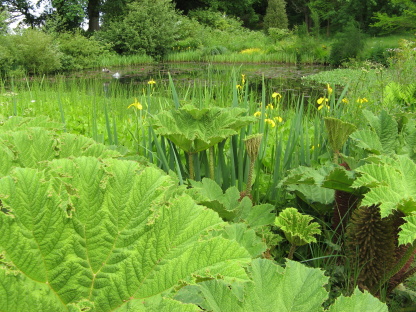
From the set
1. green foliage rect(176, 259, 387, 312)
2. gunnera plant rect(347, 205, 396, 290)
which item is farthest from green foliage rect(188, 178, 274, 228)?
green foliage rect(176, 259, 387, 312)

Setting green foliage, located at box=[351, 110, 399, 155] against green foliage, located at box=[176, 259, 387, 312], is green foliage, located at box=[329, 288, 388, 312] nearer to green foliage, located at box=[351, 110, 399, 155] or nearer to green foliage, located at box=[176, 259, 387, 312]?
green foliage, located at box=[176, 259, 387, 312]

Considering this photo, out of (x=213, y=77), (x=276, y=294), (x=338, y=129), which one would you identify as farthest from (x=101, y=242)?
(x=213, y=77)

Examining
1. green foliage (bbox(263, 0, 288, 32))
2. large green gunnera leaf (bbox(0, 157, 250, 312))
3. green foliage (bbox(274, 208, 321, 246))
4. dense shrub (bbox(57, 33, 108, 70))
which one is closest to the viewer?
large green gunnera leaf (bbox(0, 157, 250, 312))

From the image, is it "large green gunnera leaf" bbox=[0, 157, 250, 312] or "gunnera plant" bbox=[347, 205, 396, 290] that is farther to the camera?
"gunnera plant" bbox=[347, 205, 396, 290]

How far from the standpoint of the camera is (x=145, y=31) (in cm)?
2023

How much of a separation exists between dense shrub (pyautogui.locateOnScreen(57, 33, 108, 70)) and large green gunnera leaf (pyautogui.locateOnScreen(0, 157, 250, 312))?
16.7 metres

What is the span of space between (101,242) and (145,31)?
2094cm

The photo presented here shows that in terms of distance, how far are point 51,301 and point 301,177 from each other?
974 mm

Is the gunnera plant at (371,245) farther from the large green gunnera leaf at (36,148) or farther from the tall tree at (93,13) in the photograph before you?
the tall tree at (93,13)

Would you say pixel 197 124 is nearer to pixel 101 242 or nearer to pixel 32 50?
pixel 101 242

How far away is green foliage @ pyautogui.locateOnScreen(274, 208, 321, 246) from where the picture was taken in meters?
1.23

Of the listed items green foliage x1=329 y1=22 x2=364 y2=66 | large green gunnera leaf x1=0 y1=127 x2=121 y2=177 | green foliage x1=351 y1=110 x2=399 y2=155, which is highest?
green foliage x1=329 y1=22 x2=364 y2=66

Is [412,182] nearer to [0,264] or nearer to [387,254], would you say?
[387,254]

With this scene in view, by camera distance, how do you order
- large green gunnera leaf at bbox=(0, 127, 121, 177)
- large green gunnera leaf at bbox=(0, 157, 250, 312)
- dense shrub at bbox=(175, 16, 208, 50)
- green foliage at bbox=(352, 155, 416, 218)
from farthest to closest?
dense shrub at bbox=(175, 16, 208, 50) → green foliage at bbox=(352, 155, 416, 218) → large green gunnera leaf at bbox=(0, 127, 121, 177) → large green gunnera leaf at bbox=(0, 157, 250, 312)
